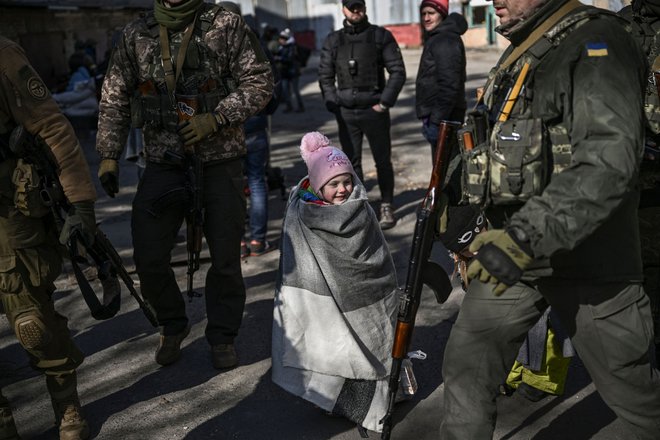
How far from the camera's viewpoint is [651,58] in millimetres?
3979

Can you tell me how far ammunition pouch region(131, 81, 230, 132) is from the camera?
167 inches

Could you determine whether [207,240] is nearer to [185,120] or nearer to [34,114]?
[185,120]

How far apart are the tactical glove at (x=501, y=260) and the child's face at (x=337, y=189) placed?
4.94 feet

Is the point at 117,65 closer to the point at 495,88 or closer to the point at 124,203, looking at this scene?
the point at 495,88

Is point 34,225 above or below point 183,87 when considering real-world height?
below

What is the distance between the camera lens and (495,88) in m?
2.84

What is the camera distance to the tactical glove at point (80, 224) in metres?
3.58

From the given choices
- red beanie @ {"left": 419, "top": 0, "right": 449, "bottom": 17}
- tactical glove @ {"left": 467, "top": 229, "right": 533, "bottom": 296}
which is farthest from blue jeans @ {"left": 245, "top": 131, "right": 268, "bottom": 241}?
tactical glove @ {"left": 467, "top": 229, "right": 533, "bottom": 296}

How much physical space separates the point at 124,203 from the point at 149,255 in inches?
178

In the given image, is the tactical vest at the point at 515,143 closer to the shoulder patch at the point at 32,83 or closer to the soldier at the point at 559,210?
the soldier at the point at 559,210

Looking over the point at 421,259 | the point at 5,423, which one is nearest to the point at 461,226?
the point at 421,259

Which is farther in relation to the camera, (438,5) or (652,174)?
(438,5)

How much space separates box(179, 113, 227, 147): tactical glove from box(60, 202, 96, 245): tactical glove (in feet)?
2.20

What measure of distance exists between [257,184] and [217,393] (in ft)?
8.38
